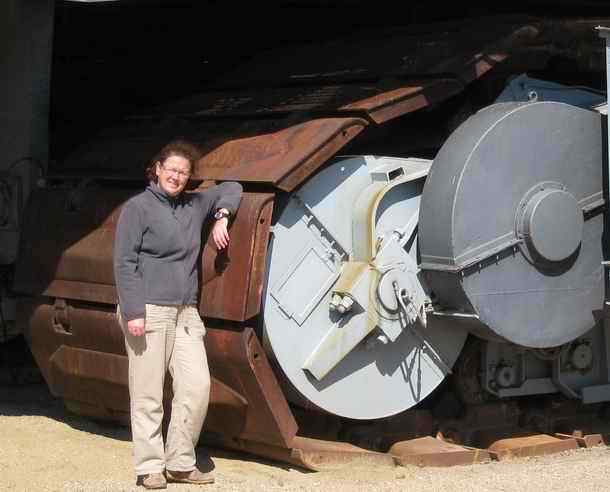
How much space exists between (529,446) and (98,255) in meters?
2.41

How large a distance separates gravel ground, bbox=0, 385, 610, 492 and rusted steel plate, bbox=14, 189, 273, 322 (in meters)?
0.74

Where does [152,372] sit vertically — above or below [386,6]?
below

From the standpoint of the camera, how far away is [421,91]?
689 centimetres

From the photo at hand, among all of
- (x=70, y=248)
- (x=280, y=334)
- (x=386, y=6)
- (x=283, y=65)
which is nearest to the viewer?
(x=280, y=334)

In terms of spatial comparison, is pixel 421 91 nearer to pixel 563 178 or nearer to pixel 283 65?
pixel 563 178

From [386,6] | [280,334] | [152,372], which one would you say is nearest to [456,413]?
[280,334]

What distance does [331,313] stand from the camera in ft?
21.9

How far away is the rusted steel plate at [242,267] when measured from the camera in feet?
20.4

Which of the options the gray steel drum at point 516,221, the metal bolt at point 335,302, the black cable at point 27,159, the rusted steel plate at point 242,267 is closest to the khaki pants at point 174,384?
the rusted steel plate at point 242,267

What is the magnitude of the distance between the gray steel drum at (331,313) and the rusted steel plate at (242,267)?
0.29 m

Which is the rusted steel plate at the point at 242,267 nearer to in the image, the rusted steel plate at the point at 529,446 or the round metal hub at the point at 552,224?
the round metal hub at the point at 552,224

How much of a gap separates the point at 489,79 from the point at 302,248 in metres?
1.54

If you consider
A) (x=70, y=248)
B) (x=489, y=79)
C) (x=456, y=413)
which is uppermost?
(x=489, y=79)

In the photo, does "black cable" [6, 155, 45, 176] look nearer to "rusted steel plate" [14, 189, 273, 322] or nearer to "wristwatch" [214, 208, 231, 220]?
"rusted steel plate" [14, 189, 273, 322]
